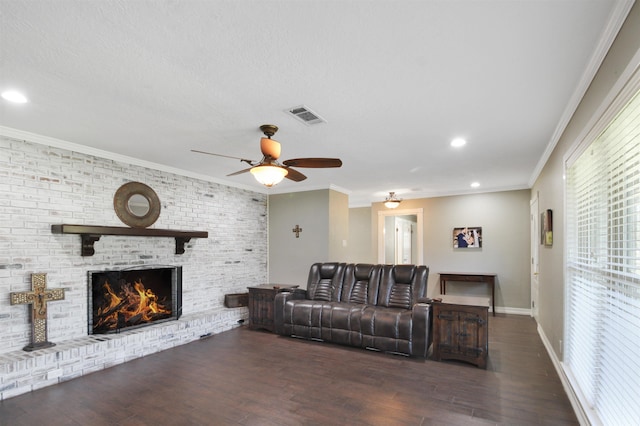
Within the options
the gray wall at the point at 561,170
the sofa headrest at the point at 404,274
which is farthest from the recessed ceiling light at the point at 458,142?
the sofa headrest at the point at 404,274

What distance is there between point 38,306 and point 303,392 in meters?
2.81

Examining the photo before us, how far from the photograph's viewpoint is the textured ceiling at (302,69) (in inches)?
66.9

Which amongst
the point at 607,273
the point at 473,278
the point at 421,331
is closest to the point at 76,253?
the point at 421,331

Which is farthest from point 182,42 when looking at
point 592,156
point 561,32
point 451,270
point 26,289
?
point 451,270

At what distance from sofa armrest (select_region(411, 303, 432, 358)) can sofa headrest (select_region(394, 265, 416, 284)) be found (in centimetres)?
73

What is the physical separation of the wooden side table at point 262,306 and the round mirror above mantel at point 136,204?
75.0 inches

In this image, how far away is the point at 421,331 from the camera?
4027mm

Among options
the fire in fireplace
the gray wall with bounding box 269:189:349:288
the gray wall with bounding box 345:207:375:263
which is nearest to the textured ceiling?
the fire in fireplace

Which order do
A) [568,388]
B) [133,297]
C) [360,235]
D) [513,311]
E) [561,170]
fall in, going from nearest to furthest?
1. [568,388]
2. [561,170]
3. [133,297]
4. [513,311]
5. [360,235]

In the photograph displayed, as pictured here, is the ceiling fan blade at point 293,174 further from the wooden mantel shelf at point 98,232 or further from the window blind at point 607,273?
the window blind at point 607,273

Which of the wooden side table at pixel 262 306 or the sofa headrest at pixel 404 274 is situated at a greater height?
the sofa headrest at pixel 404 274

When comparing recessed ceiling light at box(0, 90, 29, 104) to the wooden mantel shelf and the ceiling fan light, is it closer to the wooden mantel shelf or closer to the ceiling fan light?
the wooden mantel shelf

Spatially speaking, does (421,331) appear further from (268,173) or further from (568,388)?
(268,173)

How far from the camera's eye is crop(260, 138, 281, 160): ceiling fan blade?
313cm
